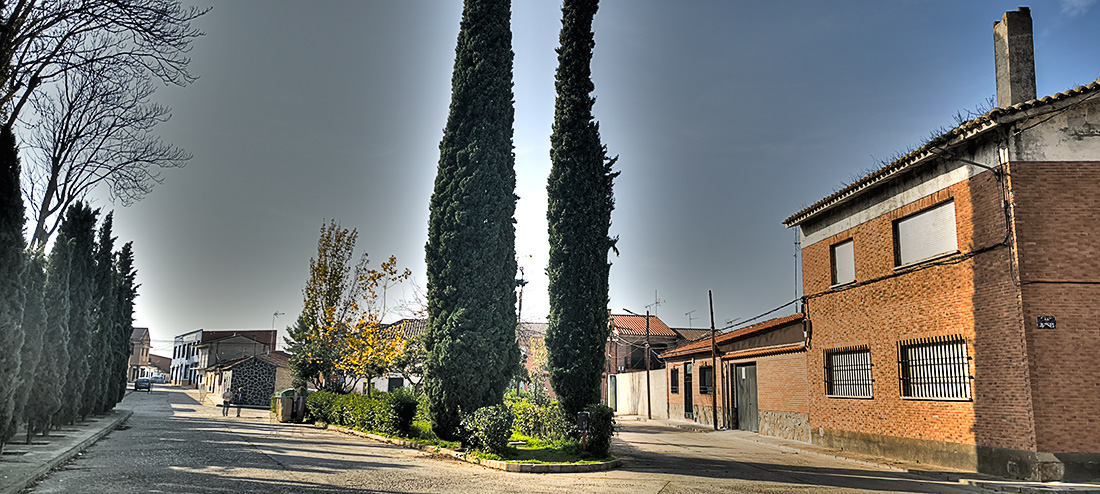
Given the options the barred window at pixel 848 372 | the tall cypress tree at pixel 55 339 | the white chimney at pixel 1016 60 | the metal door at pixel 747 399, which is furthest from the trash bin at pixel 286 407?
the white chimney at pixel 1016 60

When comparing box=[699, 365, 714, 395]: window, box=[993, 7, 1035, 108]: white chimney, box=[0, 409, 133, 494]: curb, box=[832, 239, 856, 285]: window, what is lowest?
box=[0, 409, 133, 494]: curb

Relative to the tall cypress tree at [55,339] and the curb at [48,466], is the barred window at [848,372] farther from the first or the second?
the tall cypress tree at [55,339]

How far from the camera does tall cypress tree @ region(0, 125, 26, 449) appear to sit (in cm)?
1143

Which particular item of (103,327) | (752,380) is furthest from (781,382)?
(103,327)

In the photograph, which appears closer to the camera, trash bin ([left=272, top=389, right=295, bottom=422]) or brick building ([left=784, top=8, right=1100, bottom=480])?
brick building ([left=784, top=8, right=1100, bottom=480])

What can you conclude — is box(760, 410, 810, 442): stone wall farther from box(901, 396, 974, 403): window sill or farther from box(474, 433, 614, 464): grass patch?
box(474, 433, 614, 464): grass patch

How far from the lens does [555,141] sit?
17.2m

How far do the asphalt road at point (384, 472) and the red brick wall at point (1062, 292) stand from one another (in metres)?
2.39

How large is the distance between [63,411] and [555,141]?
52.0 feet

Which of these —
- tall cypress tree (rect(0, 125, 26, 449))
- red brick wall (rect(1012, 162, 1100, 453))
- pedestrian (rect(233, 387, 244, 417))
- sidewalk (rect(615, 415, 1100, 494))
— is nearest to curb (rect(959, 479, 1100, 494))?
sidewalk (rect(615, 415, 1100, 494))

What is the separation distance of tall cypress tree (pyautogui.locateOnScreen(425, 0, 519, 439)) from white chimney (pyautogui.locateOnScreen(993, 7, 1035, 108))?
11.3m

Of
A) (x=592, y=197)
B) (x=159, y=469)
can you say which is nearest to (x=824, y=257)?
(x=592, y=197)

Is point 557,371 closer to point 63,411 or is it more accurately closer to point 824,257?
point 824,257

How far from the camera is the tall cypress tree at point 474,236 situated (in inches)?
640
